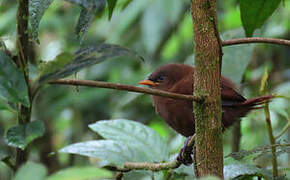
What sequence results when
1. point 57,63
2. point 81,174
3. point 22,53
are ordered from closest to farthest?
point 81,174
point 57,63
point 22,53

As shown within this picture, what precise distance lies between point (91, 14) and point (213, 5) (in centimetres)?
34

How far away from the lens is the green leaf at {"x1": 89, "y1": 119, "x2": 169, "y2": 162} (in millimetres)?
1741

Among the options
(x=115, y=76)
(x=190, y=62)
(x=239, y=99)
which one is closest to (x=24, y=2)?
(x=190, y=62)

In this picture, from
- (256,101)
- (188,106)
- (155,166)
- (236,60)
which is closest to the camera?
(155,166)

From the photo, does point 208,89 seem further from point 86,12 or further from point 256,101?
point 256,101

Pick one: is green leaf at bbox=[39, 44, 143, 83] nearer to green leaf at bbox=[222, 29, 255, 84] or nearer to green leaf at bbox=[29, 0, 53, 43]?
green leaf at bbox=[29, 0, 53, 43]

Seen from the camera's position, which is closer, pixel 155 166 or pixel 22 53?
pixel 22 53

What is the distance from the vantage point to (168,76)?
307 centimetres

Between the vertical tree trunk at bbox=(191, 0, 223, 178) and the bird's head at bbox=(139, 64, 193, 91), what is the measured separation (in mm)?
1716

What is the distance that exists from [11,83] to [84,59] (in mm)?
178

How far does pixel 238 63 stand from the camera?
2.25 metres

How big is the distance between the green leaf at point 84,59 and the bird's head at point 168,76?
1.89 meters

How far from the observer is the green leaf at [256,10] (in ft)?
4.83

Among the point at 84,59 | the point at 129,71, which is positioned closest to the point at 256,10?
the point at 84,59
